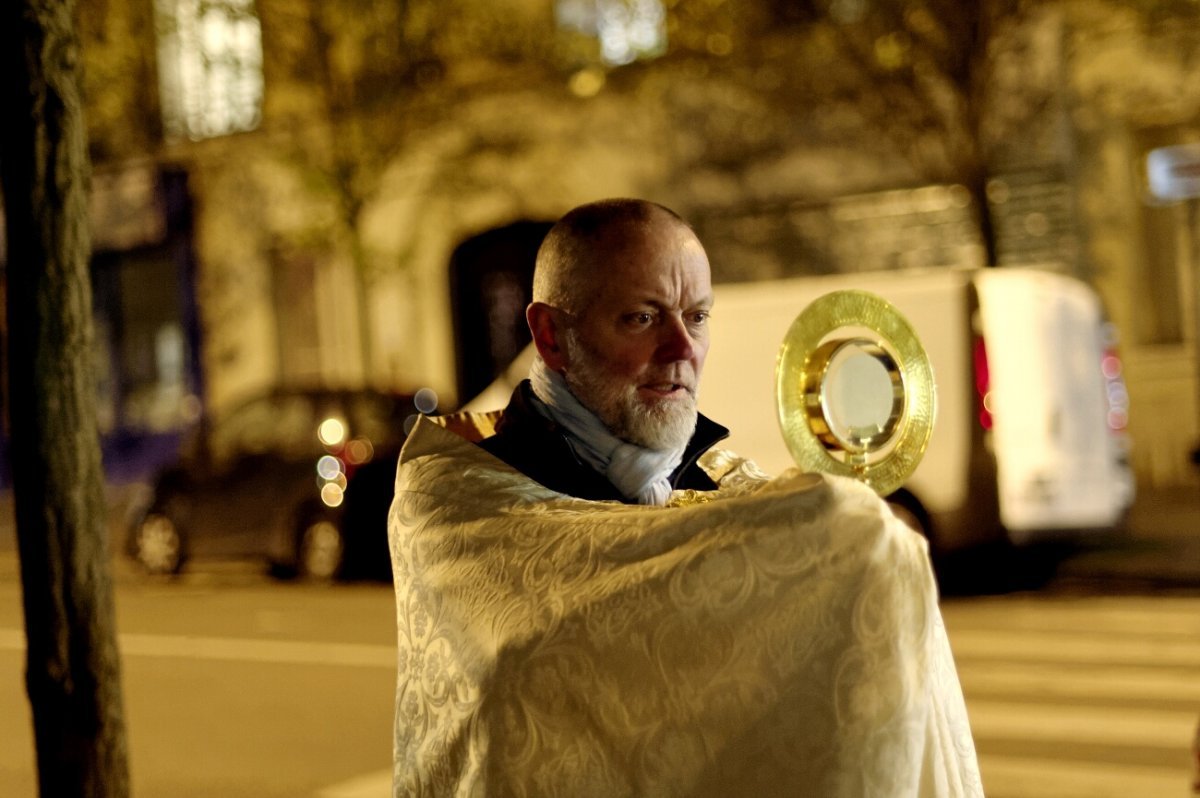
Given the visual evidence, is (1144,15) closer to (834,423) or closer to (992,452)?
Answer: (992,452)

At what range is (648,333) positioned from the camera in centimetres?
210

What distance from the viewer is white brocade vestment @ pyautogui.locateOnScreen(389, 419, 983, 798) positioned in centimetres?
175

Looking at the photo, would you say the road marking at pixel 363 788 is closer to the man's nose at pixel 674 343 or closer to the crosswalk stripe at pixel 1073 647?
the crosswalk stripe at pixel 1073 647

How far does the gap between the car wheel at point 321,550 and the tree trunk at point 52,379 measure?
32.9ft

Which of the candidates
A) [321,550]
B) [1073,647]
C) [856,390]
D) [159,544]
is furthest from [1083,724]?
[159,544]

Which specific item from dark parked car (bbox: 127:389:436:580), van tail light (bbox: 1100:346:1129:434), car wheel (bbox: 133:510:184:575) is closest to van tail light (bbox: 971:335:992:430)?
van tail light (bbox: 1100:346:1129:434)

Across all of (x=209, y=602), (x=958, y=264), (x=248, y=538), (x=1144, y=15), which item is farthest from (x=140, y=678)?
(x=958, y=264)

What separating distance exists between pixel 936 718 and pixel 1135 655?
26.6ft

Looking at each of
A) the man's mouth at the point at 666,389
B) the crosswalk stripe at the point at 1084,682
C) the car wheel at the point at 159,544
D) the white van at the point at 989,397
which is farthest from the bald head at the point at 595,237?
the car wheel at the point at 159,544

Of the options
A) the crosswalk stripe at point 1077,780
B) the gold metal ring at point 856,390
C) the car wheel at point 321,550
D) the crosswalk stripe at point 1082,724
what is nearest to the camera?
the gold metal ring at point 856,390

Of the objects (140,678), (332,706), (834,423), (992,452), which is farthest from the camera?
(992,452)

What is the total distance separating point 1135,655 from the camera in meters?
9.48

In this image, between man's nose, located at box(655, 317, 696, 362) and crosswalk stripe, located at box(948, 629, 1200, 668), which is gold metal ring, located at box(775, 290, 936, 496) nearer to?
man's nose, located at box(655, 317, 696, 362)

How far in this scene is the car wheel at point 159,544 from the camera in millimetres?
15820
